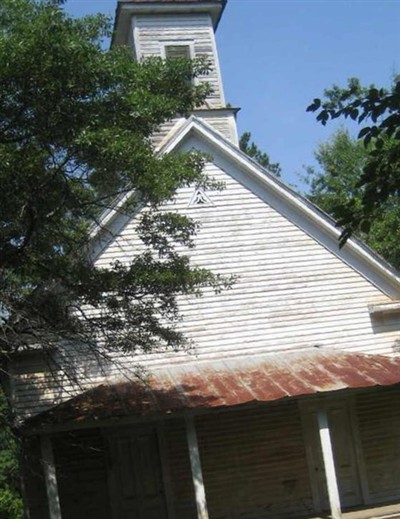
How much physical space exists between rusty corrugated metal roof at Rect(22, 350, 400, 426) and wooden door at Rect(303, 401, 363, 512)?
3.85ft

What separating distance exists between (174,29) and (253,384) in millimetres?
11171

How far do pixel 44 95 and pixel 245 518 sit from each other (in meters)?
9.21

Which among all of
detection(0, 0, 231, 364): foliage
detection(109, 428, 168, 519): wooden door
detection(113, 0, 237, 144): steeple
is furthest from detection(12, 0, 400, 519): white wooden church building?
detection(113, 0, 237, 144): steeple

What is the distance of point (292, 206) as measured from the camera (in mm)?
16062

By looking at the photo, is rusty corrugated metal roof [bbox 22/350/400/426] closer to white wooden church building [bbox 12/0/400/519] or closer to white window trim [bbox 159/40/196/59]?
white wooden church building [bbox 12/0/400/519]

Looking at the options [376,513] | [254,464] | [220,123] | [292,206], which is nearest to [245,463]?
[254,464]

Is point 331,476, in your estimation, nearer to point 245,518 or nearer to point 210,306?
point 245,518

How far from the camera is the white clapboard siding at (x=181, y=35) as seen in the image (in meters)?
20.5

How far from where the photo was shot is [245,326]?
50.1ft

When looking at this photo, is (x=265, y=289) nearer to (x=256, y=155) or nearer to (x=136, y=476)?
(x=136, y=476)

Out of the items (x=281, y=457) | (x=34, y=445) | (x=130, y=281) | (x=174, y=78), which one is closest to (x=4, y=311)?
(x=130, y=281)

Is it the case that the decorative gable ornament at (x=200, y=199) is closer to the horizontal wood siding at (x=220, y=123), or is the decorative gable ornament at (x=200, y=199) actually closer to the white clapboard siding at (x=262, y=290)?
the white clapboard siding at (x=262, y=290)

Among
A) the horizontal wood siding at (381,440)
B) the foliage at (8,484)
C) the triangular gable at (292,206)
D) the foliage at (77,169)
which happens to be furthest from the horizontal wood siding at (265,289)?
the foliage at (8,484)

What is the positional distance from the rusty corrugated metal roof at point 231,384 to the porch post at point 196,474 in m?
0.61
